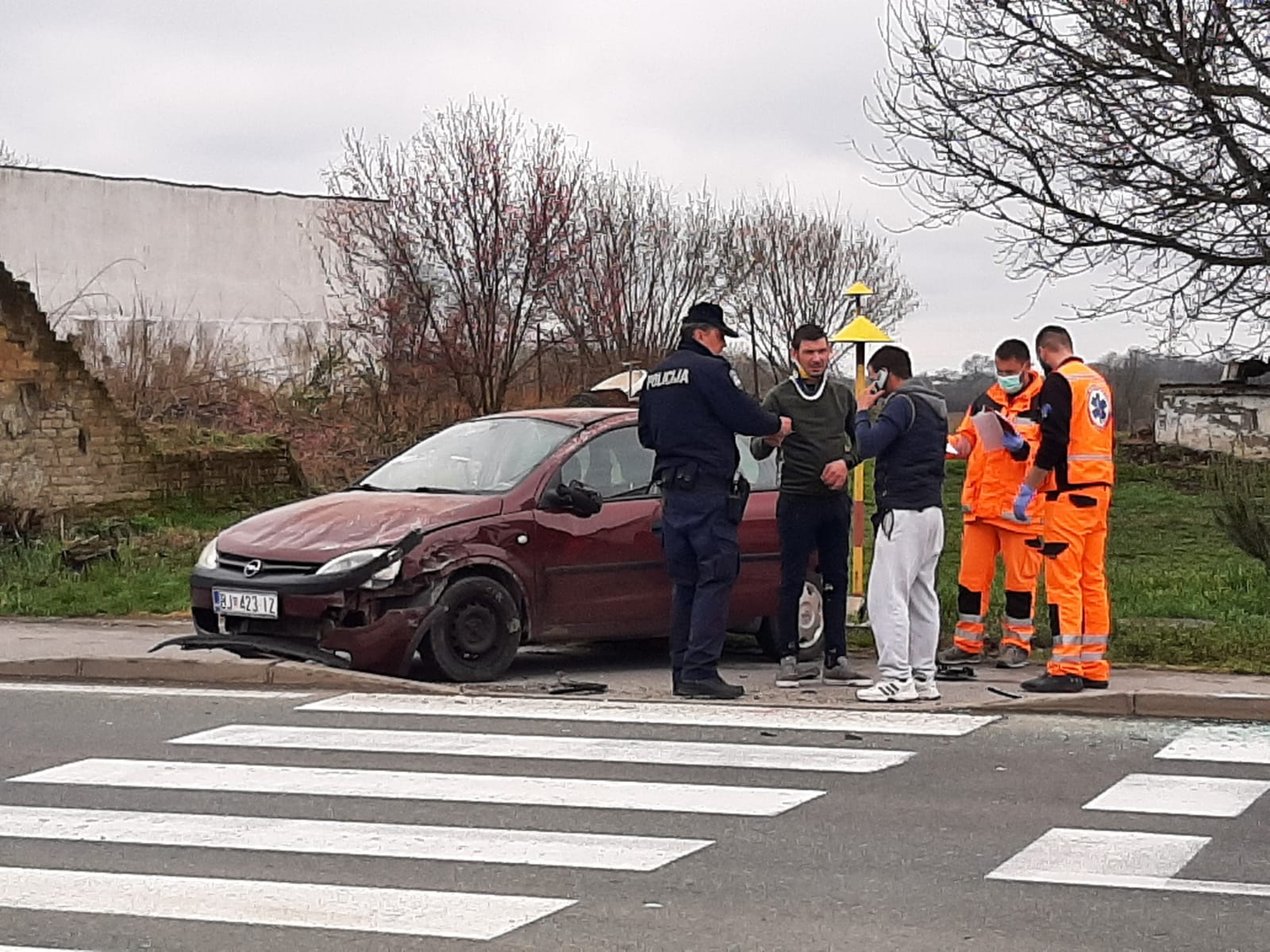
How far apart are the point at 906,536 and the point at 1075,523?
0.95 metres

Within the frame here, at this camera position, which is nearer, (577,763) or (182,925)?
(182,925)

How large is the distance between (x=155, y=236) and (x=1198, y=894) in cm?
3360

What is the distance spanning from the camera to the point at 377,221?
29.3 meters

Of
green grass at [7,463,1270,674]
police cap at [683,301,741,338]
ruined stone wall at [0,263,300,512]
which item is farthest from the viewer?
ruined stone wall at [0,263,300,512]

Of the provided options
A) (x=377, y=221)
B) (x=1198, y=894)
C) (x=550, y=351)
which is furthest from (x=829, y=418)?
(x=550, y=351)

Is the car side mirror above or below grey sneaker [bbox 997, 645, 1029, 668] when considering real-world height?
above

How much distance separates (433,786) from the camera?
796 centimetres

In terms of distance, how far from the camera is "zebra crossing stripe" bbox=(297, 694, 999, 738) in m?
9.45

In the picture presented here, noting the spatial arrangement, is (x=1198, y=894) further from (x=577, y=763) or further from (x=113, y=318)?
(x=113, y=318)

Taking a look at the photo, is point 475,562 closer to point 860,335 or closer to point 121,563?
point 860,335

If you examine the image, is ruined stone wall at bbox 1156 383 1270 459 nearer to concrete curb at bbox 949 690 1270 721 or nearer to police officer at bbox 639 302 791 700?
concrete curb at bbox 949 690 1270 721

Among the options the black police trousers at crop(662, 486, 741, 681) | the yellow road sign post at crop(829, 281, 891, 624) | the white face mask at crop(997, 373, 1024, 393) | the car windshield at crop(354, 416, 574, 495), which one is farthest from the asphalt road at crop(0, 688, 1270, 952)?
the yellow road sign post at crop(829, 281, 891, 624)

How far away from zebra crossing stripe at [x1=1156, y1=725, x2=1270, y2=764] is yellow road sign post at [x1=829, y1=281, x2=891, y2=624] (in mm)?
3164

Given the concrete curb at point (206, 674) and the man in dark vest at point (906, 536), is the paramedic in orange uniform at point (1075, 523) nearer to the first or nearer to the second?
the man in dark vest at point (906, 536)
